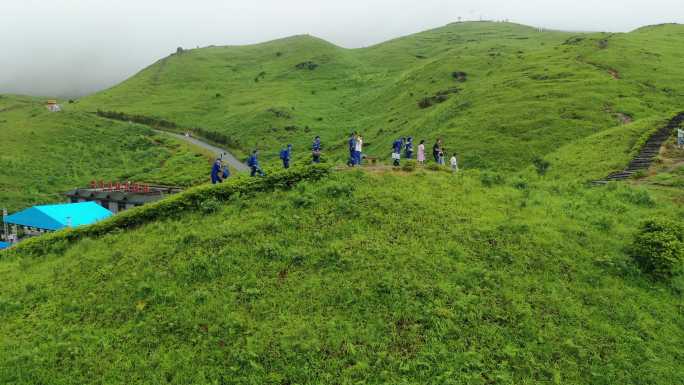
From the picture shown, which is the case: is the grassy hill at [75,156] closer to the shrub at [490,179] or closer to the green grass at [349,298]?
the green grass at [349,298]

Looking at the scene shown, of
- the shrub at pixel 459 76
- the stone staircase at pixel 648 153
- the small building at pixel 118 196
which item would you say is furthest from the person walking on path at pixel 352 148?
the shrub at pixel 459 76

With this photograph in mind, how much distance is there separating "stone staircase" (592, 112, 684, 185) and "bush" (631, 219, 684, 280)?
1198 cm

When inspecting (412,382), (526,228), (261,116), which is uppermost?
(261,116)

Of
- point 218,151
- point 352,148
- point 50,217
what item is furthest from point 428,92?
point 50,217

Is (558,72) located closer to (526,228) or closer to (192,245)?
(526,228)

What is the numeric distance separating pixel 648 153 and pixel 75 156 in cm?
8143

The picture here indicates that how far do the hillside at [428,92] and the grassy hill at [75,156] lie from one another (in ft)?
37.8

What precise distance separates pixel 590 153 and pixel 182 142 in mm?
69750

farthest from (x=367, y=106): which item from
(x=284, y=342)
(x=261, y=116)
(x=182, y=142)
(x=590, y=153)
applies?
(x=284, y=342)

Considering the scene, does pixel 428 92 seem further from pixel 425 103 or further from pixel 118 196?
pixel 118 196

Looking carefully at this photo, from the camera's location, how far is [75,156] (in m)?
76.8

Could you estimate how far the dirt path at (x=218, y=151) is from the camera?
65125mm

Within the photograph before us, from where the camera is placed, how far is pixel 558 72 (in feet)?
187

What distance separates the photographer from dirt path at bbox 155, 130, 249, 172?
6512 cm
